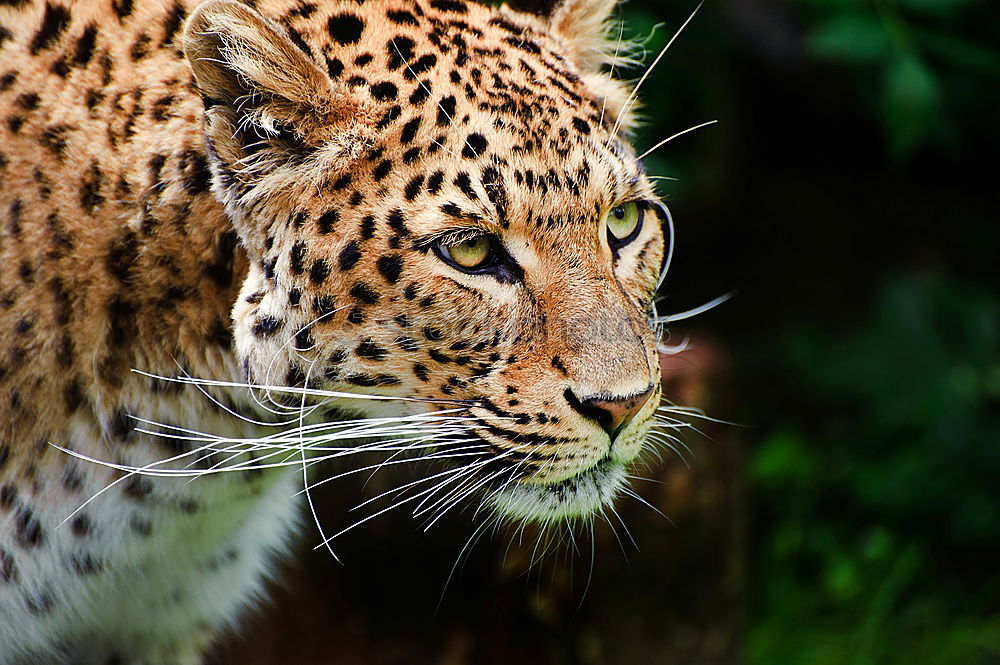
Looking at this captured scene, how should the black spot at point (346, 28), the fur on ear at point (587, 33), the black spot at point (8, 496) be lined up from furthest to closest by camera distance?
1. the fur on ear at point (587, 33)
2. the black spot at point (8, 496)
3. the black spot at point (346, 28)

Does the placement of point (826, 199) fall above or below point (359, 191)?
above

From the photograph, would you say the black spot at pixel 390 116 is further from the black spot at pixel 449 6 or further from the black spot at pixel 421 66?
the black spot at pixel 449 6

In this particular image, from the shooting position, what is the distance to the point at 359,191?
9.64 feet

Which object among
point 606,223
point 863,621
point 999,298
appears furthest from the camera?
point 999,298

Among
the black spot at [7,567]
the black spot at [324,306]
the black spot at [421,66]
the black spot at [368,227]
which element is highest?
the black spot at [421,66]

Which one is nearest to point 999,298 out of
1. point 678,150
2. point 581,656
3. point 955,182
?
point 955,182

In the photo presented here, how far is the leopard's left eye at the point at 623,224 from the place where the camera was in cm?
322

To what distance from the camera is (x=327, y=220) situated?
9.66 ft

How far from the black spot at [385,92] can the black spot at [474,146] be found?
0.79 ft

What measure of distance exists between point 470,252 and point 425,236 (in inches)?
5.3

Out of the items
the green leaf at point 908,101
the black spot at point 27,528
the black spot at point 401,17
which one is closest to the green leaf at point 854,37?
the green leaf at point 908,101

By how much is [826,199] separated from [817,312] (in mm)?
977

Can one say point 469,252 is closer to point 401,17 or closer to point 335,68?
point 335,68

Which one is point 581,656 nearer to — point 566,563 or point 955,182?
point 566,563
